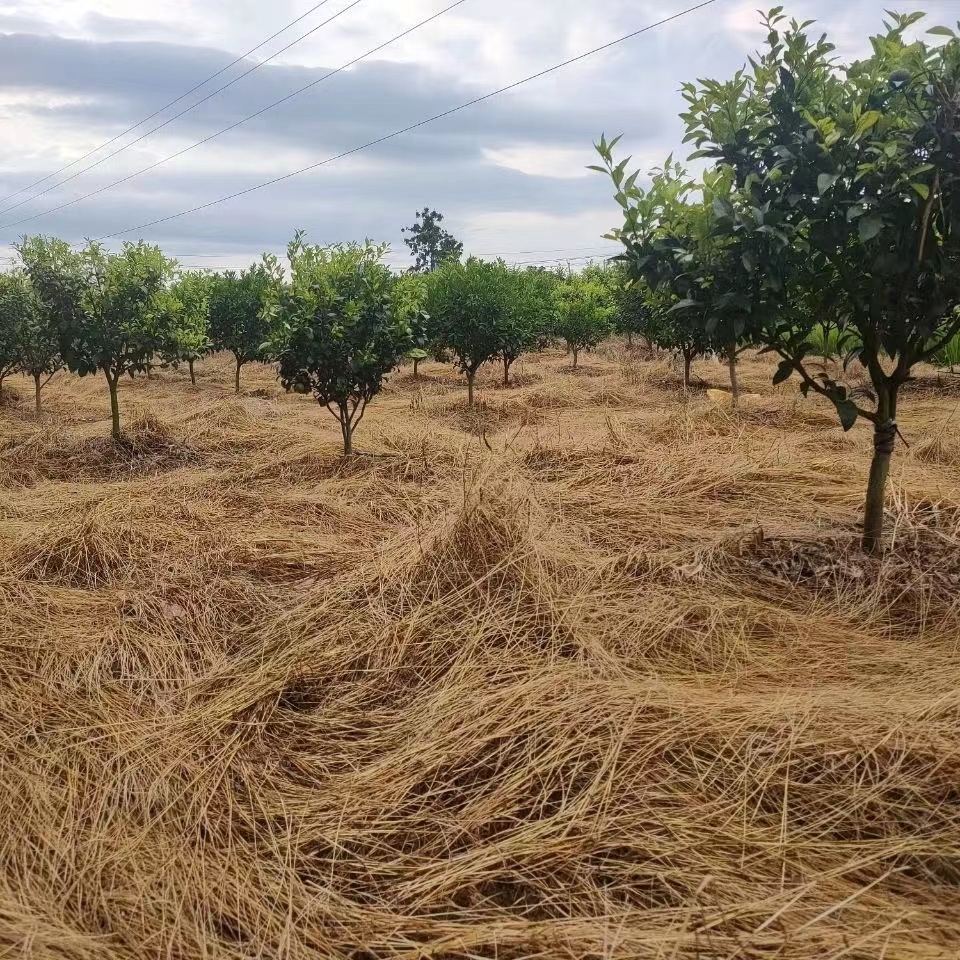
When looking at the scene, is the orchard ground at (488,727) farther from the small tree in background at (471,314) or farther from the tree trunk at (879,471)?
the small tree in background at (471,314)

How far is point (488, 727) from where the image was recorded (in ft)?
9.23

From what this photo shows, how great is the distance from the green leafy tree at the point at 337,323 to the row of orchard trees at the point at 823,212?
457 cm

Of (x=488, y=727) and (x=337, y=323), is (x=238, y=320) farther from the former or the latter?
(x=488, y=727)

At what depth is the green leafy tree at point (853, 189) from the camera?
350 cm

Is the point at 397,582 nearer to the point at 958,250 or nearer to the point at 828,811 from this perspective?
the point at 828,811

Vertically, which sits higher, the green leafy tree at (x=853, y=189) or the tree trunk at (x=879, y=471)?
the green leafy tree at (x=853, y=189)

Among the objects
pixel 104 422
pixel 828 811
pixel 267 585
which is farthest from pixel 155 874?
pixel 104 422

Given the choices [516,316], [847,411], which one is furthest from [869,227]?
[516,316]

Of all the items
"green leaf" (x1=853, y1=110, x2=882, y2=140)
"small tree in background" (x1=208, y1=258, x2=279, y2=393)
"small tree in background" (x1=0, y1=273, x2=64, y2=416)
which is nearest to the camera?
"green leaf" (x1=853, y1=110, x2=882, y2=140)

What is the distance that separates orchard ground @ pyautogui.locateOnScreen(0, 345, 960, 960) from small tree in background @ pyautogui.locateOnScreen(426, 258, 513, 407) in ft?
31.7

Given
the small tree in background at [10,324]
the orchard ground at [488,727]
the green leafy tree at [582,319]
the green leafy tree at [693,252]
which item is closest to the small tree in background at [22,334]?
the small tree in background at [10,324]

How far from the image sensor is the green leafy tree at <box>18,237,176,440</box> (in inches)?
392

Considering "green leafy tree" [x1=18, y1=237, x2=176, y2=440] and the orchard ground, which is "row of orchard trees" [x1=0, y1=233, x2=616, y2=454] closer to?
"green leafy tree" [x1=18, y1=237, x2=176, y2=440]

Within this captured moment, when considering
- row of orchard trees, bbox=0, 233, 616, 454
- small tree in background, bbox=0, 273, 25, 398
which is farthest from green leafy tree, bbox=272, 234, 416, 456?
small tree in background, bbox=0, 273, 25, 398
